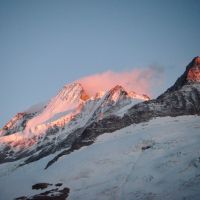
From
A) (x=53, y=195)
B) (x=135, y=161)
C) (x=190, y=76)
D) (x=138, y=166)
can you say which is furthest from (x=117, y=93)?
(x=53, y=195)

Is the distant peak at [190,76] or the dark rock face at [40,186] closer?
the dark rock face at [40,186]

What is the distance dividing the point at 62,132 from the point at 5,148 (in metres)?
44.2

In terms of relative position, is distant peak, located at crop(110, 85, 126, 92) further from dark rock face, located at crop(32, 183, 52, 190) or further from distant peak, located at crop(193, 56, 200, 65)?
dark rock face, located at crop(32, 183, 52, 190)

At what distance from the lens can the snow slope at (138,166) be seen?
2845 cm

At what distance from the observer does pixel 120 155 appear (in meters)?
43.9

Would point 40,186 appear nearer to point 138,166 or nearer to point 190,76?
point 138,166

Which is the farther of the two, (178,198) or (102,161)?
(102,161)

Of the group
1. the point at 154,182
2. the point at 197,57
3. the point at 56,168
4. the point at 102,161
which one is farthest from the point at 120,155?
the point at 197,57

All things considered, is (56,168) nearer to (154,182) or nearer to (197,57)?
(154,182)

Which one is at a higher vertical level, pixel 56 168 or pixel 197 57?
pixel 197 57

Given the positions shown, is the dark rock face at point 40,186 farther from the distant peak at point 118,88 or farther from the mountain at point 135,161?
the distant peak at point 118,88

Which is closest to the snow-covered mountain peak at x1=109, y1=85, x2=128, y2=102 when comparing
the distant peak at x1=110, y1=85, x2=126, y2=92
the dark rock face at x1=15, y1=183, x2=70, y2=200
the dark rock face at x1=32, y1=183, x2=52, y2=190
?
the distant peak at x1=110, y1=85, x2=126, y2=92

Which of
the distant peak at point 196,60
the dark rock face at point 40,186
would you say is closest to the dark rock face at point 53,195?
the dark rock face at point 40,186

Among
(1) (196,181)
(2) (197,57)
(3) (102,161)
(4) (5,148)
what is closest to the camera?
(1) (196,181)
